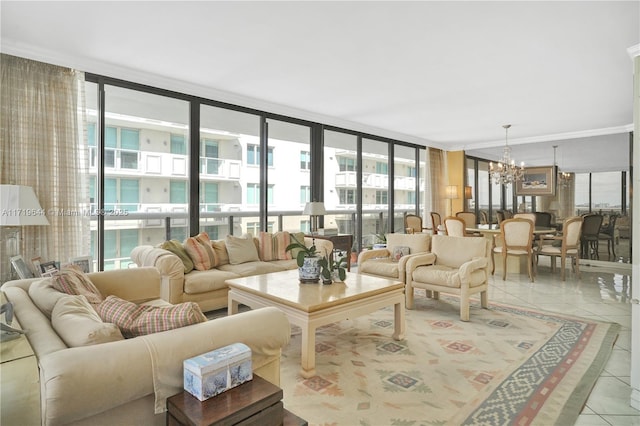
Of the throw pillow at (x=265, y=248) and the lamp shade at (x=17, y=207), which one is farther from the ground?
the lamp shade at (x=17, y=207)

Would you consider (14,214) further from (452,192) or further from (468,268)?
(452,192)

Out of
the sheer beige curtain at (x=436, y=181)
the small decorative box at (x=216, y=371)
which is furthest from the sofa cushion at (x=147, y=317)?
the sheer beige curtain at (x=436, y=181)

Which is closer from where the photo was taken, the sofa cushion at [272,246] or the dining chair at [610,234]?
the sofa cushion at [272,246]

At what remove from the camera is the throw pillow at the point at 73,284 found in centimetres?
201

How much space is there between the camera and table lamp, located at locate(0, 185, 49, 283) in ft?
9.89

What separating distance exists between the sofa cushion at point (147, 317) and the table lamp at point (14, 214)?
2049 millimetres

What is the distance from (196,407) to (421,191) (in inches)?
321

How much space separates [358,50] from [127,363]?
3.31 meters

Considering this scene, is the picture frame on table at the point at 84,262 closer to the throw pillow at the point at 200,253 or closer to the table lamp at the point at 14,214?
the table lamp at the point at 14,214

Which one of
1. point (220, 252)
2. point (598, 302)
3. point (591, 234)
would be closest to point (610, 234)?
point (591, 234)

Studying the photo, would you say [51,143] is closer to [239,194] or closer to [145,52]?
[145,52]

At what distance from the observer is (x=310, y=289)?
122 inches

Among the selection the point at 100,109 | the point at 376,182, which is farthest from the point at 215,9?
the point at 376,182

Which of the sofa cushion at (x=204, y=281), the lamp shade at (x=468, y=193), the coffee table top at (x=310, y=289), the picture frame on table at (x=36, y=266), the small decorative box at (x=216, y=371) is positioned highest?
the lamp shade at (x=468, y=193)
